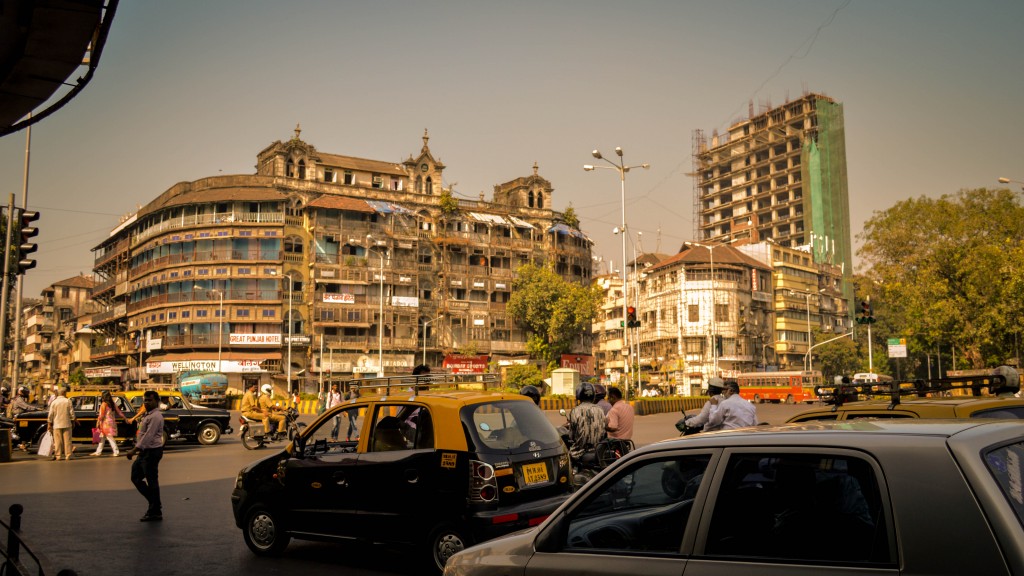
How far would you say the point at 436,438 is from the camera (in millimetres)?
8023

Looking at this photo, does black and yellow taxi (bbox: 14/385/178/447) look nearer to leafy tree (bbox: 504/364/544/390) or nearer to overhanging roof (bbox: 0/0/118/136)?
overhanging roof (bbox: 0/0/118/136)

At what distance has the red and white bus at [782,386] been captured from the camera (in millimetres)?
64188

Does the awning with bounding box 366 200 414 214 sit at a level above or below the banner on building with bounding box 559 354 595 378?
A: above

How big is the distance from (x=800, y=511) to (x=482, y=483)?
4.73 metres

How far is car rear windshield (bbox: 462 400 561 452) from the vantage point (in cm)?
803

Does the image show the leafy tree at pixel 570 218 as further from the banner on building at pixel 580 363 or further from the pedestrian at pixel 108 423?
the pedestrian at pixel 108 423

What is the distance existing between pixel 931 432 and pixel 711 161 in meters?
140

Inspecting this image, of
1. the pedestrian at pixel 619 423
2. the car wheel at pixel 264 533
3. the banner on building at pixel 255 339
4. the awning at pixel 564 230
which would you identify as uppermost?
the awning at pixel 564 230

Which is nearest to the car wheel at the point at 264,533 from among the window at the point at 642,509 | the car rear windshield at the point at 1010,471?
the window at the point at 642,509

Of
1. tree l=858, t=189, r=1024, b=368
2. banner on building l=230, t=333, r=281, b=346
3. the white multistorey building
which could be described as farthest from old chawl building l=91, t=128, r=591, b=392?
tree l=858, t=189, r=1024, b=368

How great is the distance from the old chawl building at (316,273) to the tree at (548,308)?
2.07 meters

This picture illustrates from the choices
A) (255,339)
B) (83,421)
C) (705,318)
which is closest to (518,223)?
(705,318)

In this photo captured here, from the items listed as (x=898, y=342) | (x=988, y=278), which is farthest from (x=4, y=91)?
(x=898, y=342)

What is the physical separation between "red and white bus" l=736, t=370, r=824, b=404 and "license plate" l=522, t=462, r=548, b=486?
5885 centimetres
